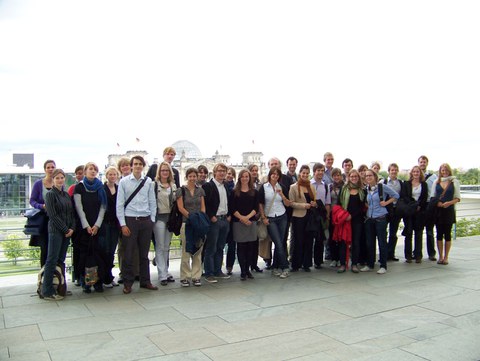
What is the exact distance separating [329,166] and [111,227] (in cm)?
474

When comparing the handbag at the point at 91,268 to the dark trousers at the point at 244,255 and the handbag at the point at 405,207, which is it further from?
the handbag at the point at 405,207

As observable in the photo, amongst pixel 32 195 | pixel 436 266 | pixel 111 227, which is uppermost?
pixel 32 195

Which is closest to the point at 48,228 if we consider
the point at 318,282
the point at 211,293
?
the point at 211,293

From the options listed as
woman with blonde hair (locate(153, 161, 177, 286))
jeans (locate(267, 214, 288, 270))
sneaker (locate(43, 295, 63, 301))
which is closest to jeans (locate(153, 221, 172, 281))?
woman with blonde hair (locate(153, 161, 177, 286))

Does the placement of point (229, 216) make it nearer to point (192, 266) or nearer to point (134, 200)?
point (192, 266)

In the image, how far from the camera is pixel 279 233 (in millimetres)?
8117

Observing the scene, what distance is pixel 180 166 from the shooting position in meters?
108

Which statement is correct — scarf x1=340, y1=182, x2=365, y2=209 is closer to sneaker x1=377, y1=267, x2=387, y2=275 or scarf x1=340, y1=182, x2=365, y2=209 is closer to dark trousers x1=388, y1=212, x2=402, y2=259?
dark trousers x1=388, y1=212, x2=402, y2=259

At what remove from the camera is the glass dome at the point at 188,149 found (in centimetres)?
11975

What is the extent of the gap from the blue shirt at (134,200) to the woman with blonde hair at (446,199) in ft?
18.9

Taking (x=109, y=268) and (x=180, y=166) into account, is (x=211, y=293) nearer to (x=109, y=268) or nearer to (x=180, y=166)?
(x=109, y=268)

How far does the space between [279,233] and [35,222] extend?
4.12m

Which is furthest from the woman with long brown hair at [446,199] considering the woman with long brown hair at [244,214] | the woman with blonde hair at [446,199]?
the woman with long brown hair at [244,214]

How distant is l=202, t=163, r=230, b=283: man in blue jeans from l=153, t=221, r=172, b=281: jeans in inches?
28.3
